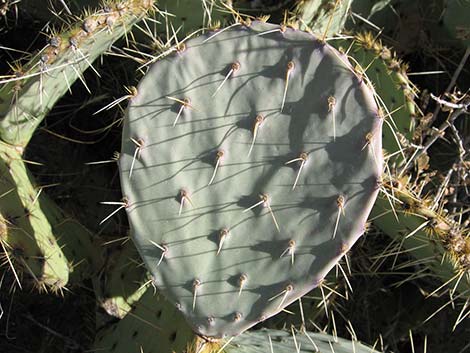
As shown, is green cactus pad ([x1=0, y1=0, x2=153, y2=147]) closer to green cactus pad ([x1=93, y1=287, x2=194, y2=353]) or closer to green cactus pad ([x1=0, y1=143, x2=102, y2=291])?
green cactus pad ([x1=0, y1=143, x2=102, y2=291])

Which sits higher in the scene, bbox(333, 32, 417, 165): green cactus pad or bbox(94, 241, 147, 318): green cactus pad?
bbox(333, 32, 417, 165): green cactus pad

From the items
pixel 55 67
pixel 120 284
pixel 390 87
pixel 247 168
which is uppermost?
pixel 55 67

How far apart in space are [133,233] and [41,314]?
940mm

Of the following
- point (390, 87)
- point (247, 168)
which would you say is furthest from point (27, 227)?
point (390, 87)

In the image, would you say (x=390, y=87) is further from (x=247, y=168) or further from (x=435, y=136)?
(x=247, y=168)

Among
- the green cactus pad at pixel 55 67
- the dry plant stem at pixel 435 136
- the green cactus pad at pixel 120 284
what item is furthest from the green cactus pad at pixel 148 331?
the dry plant stem at pixel 435 136

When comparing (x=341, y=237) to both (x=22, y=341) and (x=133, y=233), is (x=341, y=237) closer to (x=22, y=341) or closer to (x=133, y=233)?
(x=133, y=233)

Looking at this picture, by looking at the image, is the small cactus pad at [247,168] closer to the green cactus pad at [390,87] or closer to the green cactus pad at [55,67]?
the green cactus pad at [55,67]

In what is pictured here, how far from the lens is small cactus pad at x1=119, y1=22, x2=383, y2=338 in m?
1.34

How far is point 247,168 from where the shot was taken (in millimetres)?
1378

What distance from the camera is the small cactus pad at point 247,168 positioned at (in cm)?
134

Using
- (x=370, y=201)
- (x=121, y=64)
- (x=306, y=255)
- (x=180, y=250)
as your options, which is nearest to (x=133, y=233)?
(x=180, y=250)

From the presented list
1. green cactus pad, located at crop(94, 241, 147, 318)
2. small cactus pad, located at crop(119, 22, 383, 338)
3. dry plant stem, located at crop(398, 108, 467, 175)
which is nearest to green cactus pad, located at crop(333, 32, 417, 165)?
dry plant stem, located at crop(398, 108, 467, 175)

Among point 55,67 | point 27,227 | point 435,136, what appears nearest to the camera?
point 55,67
